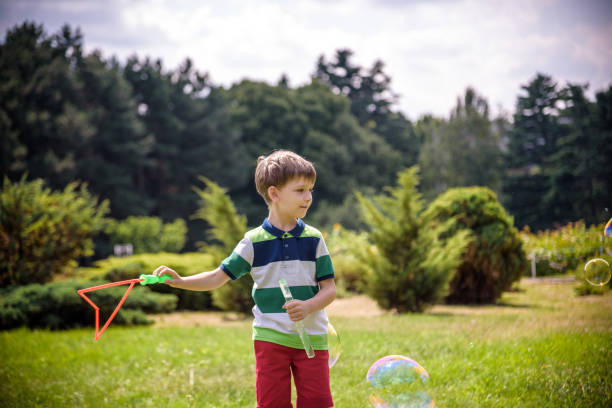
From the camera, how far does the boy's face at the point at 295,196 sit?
2.80 meters

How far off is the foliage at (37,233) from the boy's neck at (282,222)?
305 inches

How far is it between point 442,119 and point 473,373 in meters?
39.1

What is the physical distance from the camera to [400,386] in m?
3.37

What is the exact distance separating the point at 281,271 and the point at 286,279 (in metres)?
0.05

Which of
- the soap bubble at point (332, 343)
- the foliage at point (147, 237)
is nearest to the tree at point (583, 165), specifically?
the soap bubble at point (332, 343)

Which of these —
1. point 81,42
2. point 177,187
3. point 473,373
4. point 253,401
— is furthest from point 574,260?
point 81,42

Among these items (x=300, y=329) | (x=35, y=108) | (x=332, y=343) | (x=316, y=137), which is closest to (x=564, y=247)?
(x=332, y=343)

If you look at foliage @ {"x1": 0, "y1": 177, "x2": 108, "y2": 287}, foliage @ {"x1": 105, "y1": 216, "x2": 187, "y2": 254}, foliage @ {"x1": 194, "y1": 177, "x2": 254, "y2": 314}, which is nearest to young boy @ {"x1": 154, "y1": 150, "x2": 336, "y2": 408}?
foliage @ {"x1": 194, "y1": 177, "x2": 254, "y2": 314}

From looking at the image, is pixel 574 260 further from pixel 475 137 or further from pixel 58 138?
pixel 475 137

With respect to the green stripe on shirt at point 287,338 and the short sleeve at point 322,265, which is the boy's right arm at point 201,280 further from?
the short sleeve at point 322,265

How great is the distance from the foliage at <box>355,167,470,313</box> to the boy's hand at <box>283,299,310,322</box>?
601cm

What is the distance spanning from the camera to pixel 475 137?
38.8 metres

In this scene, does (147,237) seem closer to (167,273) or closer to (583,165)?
(583,165)

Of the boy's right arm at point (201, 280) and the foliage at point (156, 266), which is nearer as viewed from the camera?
the boy's right arm at point (201, 280)
